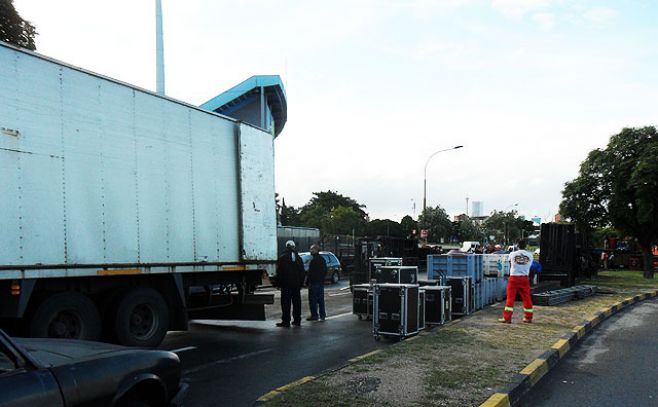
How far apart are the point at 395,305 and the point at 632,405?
3911mm

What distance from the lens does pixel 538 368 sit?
6609mm

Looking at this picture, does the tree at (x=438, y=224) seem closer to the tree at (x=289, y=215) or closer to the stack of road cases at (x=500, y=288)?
the tree at (x=289, y=215)

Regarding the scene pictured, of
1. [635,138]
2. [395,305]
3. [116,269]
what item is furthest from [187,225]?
[635,138]

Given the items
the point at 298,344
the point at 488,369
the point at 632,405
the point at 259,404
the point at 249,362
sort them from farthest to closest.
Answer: the point at 298,344 < the point at 249,362 < the point at 488,369 < the point at 632,405 < the point at 259,404

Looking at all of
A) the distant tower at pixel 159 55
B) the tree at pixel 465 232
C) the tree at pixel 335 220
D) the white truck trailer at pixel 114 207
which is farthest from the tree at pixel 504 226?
the white truck trailer at pixel 114 207

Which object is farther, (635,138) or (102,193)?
(635,138)

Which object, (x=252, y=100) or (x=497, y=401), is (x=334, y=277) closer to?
(x=497, y=401)

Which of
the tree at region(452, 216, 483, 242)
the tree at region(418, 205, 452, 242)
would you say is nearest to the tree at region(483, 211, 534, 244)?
the tree at region(452, 216, 483, 242)

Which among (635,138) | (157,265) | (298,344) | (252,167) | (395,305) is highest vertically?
(635,138)

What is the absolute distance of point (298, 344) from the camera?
9008 millimetres

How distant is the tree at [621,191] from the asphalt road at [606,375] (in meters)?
15.9

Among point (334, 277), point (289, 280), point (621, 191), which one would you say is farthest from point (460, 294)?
point (621, 191)

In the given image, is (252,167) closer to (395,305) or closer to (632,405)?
(395,305)

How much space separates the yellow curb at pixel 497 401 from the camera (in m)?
5.09
